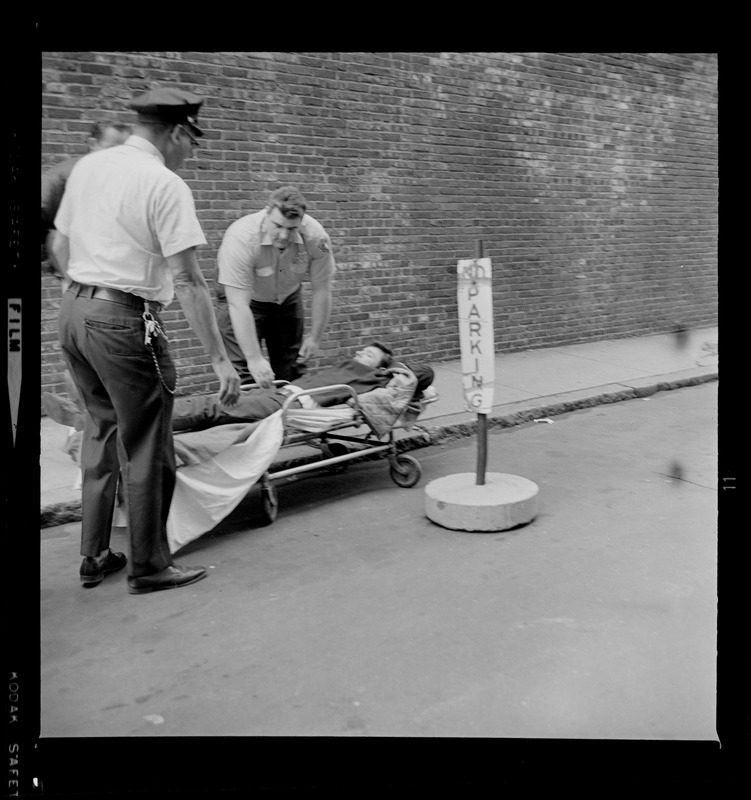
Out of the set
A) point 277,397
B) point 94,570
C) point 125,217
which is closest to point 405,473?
point 277,397

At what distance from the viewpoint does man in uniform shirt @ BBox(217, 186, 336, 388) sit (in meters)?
5.11

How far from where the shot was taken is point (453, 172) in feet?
28.5

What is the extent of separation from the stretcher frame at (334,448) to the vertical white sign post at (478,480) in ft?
1.36

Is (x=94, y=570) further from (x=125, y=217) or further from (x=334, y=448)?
(x=334, y=448)

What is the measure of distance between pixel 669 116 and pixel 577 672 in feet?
27.3

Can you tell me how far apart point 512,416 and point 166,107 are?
4165 mm

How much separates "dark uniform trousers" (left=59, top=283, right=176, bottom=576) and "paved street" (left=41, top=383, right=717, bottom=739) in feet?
0.89

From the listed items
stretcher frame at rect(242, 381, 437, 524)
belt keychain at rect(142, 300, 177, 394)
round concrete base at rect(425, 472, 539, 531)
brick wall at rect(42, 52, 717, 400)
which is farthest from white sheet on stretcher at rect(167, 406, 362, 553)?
brick wall at rect(42, 52, 717, 400)

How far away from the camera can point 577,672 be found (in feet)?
10.9

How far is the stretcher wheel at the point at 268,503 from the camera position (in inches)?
191

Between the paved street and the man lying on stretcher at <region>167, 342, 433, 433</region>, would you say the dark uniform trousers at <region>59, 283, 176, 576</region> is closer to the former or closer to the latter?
the paved street

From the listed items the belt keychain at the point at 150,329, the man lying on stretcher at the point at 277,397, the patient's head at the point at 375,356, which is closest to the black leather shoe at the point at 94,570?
the man lying on stretcher at the point at 277,397
